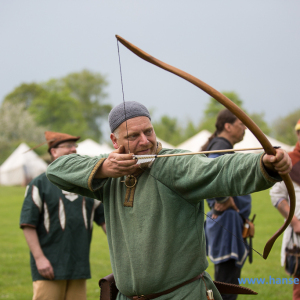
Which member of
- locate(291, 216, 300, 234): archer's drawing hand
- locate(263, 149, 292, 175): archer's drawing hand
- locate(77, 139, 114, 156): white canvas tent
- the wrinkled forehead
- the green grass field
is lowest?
locate(77, 139, 114, 156): white canvas tent

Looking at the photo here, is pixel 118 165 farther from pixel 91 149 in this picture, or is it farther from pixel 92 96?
pixel 91 149

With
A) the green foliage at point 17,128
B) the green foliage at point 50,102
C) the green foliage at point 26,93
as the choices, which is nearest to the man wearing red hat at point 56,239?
the green foliage at point 17,128

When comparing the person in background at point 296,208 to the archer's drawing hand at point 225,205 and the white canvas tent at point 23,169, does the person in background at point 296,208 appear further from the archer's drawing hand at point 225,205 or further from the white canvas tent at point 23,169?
the white canvas tent at point 23,169

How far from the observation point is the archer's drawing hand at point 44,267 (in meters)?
3.40

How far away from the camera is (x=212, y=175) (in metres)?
1.90

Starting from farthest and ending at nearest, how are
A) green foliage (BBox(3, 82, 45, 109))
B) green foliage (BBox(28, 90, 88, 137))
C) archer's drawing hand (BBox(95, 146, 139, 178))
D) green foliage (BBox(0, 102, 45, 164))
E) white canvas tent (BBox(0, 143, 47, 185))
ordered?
green foliage (BBox(3, 82, 45, 109)) → green foliage (BBox(28, 90, 88, 137)) → green foliage (BBox(0, 102, 45, 164)) → white canvas tent (BBox(0, 143, 47, 185)) → archer's drawing hand (BBox(95, 146, 139, 178))

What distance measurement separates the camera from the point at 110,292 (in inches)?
94.8

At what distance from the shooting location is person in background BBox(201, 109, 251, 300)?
3.73m

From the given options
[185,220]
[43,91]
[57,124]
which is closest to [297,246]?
[185,220]

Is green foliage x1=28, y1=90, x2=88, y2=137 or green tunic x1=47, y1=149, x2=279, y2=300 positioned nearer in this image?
green tunic x1=47, y1=149, x2=279, y2=300

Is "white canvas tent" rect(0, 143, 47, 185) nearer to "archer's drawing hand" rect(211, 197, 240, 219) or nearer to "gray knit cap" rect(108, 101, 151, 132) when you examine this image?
"archer's drawing hand" rect(211, 197, 240, 219)

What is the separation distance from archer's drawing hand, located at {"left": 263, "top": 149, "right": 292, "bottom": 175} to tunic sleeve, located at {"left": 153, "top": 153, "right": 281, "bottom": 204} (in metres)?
0.04

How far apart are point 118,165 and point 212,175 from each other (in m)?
0.47

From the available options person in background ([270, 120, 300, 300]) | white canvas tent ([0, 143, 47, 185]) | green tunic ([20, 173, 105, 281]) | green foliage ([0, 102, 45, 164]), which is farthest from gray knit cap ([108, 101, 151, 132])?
green foliage ([0, 102, 45, 164])
